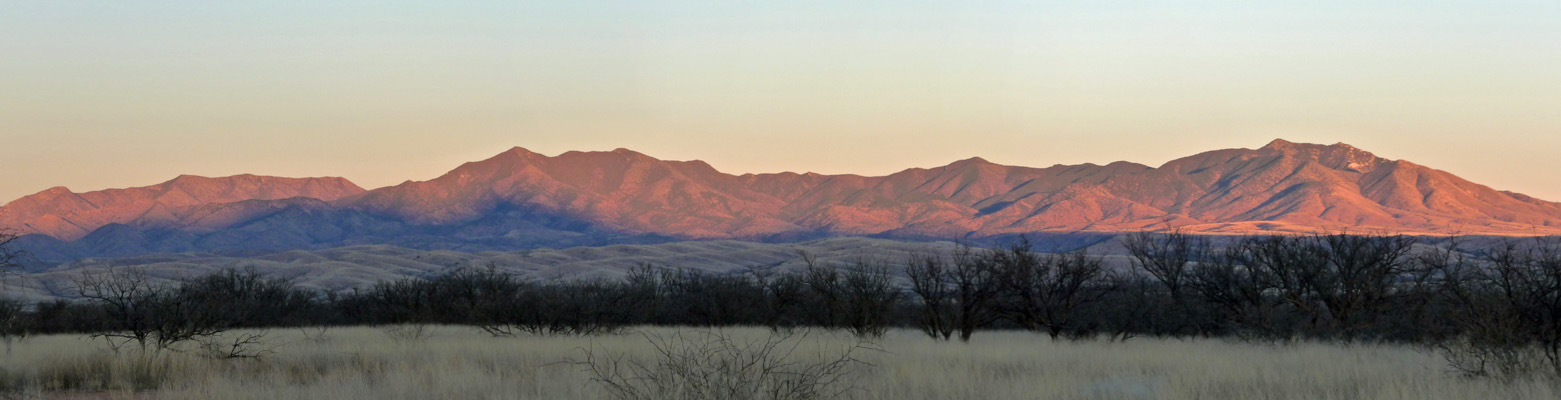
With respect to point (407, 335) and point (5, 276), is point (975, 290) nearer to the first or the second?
point (407, 335)

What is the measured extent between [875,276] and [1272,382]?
598 inches

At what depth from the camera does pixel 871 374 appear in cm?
1480

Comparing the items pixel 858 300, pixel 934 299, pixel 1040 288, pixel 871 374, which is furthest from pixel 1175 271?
pixel 871 374

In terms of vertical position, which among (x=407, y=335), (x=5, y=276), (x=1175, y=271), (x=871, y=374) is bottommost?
(x=871, y=374)

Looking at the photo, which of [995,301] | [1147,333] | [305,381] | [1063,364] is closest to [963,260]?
[995,301]

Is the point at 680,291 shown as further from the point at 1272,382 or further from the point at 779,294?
the point at 1272,382

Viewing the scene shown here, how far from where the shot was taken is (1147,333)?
3144cm

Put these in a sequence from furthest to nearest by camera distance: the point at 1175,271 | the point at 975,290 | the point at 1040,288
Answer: the point at 1175,271
the point at 975,290
the point at 1040,288

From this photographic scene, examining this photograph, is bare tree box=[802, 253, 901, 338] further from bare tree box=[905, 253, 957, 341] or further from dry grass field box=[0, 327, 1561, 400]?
dry grass field box=[0, 327, 1561, 400]

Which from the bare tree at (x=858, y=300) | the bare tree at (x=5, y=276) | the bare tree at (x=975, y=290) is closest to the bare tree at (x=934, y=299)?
the bare tree at (x=975, y=290)

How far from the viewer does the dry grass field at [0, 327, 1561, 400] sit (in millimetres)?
12438

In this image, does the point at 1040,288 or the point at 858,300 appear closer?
the point at 1040,288

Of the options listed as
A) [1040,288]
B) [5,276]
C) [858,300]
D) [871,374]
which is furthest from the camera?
[5,276]

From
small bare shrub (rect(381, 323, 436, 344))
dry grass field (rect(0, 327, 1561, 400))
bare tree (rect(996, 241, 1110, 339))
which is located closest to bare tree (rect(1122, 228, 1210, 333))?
bare tree (rect(996, 241, 1110, 339))
